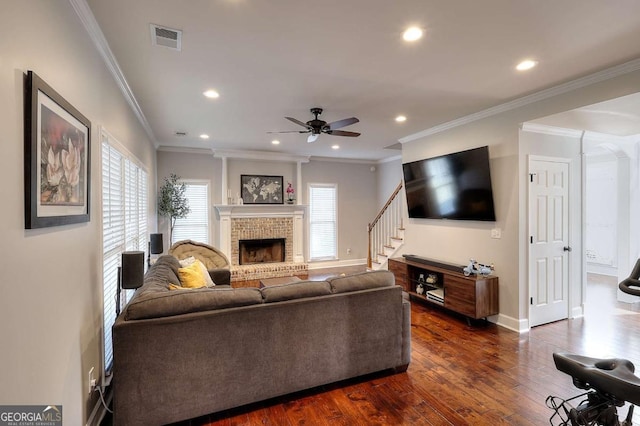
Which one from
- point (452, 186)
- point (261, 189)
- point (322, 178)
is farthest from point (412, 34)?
point (322, 178)

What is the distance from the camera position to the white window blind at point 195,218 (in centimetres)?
645

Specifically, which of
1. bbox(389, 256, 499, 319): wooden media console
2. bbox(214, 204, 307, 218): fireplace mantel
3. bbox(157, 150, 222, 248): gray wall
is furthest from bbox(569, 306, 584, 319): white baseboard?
bbox(157, 150, 222, 248): gray wall

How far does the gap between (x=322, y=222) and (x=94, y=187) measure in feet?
19.3

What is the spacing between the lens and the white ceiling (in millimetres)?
1982

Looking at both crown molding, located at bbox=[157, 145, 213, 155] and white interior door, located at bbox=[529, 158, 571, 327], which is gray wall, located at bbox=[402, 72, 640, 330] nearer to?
white interior door, located at bbox=[529, 158, 571, 327]

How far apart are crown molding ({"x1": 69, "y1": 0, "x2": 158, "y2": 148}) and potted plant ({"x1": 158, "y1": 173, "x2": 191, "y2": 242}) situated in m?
2.44

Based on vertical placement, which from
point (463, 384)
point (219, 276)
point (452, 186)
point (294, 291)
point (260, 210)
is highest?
point (452, 186)

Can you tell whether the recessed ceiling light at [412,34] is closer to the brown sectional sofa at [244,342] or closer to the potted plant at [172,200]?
the brown sectional sofa at [244,342]

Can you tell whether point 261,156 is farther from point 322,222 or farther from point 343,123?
point 343,123

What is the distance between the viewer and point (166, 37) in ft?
7.47

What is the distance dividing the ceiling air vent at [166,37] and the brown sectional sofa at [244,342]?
6.31 feet

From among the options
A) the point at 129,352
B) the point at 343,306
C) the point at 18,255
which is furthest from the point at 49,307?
the point at 343,306

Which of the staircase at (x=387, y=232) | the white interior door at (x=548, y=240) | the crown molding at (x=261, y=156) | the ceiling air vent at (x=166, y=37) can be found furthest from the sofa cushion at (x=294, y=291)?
the crown molding at (x=261, y=156)

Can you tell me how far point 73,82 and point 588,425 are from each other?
3.50m
